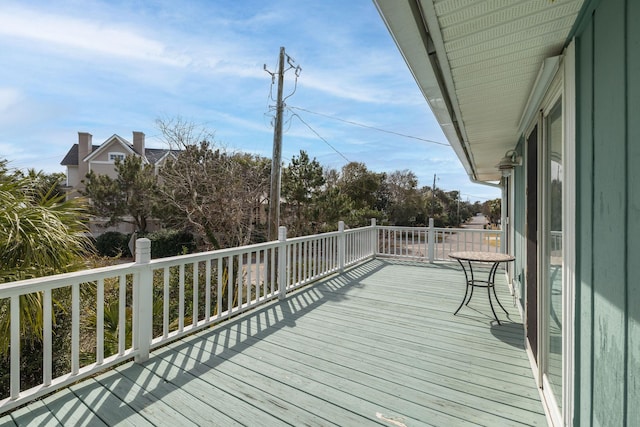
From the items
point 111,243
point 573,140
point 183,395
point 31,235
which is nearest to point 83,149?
point 111,243

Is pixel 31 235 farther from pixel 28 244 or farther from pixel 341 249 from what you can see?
pixel 341 249

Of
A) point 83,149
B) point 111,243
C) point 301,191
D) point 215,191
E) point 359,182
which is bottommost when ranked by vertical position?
point 111,243

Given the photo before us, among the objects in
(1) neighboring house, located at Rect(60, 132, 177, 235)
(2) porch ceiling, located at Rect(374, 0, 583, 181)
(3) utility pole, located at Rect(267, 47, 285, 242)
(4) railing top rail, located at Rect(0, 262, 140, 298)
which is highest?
(1) neighboring house, located at Rect(60, 132, 177, 235)

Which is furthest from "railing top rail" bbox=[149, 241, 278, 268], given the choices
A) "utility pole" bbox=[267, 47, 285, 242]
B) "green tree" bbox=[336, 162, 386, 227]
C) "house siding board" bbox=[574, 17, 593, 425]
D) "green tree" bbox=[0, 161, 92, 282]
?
"green tree" bbox=[336, 162, 386, 227]

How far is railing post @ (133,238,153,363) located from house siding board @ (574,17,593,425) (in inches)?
109

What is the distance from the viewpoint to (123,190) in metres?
15.2

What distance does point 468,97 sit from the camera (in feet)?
7.87

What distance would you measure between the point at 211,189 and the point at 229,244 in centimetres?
201

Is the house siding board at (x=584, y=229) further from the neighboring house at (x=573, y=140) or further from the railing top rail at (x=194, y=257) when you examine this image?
the railing top rail at (x=194, y=257)

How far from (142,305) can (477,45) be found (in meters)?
2.93

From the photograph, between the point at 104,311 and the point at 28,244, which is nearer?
→ the point at 28,244

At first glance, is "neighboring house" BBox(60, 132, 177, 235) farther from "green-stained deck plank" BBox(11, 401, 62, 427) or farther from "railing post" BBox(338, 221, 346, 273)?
"green-stained deck plank" BBox(11, 401, 62, 427)

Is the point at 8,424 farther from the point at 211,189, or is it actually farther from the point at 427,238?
the point at 211,189

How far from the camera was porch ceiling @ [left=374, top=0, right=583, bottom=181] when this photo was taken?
1.26m
